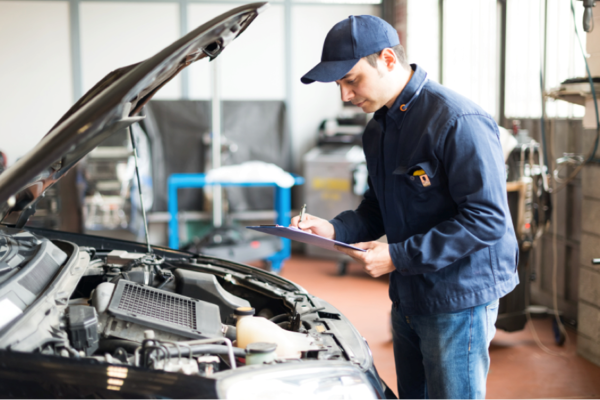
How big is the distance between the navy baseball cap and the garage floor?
200 cm

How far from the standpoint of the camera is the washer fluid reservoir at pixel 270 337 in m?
1.47

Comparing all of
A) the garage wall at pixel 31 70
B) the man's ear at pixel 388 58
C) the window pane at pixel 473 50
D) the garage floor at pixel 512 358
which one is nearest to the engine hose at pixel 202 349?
the man's ear at pixel 388 58

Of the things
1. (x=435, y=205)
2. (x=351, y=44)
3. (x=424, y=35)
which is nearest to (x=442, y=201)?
(x=435, y=205)

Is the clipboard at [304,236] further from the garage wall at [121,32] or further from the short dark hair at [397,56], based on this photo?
the garage wall at [121,32]

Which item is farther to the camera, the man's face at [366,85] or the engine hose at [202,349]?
the man's face at [366,85]

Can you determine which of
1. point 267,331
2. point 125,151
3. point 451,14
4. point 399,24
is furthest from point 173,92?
point 267,331

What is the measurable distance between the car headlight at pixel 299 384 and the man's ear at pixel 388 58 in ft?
2.72

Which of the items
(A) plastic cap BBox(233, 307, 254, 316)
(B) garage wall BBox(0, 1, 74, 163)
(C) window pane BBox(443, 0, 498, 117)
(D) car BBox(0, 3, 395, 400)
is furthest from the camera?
(B) garage wall BBox(0, 1, 74, 163)

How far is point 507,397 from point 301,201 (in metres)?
4.18

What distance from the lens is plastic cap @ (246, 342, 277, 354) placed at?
134 centimetres

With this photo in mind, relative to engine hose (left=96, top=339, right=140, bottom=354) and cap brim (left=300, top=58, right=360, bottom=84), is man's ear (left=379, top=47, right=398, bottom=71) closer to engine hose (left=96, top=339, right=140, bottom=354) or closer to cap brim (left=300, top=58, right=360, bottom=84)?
cap brim (left=300, top=58, right=360, bottom=84)

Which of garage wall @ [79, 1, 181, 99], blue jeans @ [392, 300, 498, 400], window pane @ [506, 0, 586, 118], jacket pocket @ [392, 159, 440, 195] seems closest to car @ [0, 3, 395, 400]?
blue jeans @ [392, 300, 498, 400]

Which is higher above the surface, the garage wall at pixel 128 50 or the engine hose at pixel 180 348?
the garage wall at pixel 128 50

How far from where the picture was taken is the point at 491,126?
153 centimetres
